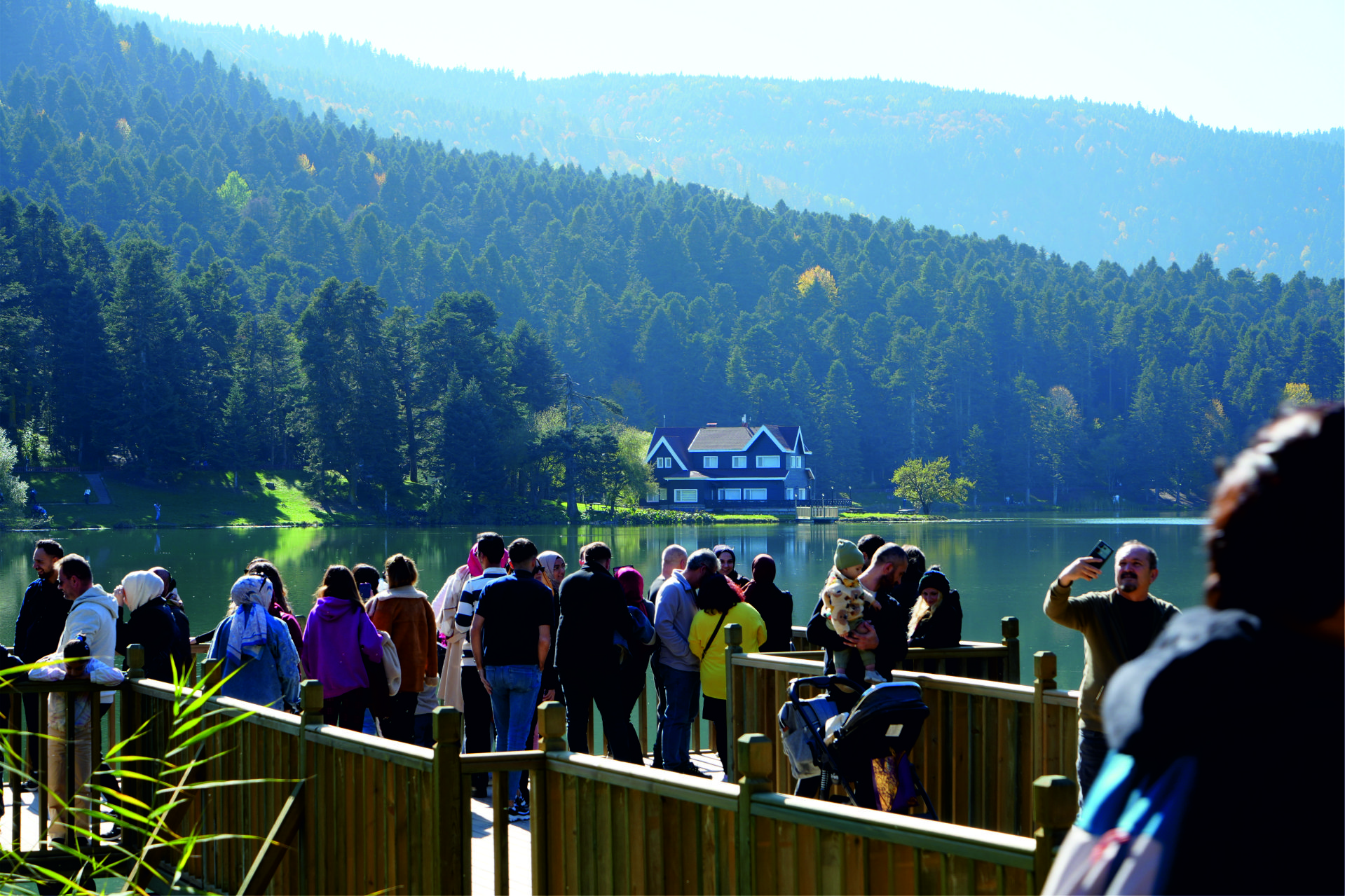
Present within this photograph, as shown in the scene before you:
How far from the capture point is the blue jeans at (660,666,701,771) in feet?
29.8

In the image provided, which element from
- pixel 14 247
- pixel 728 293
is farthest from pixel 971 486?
pixel 14 247

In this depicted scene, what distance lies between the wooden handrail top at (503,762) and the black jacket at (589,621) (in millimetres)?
3474

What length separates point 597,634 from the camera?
27.4ft

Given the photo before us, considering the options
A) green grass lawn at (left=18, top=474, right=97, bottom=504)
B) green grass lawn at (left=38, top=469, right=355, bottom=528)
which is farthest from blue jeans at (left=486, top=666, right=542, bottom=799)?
green grass lawn at (left=18, top=474, right=97, bottom=504)

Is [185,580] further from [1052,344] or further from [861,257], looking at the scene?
[861,257]

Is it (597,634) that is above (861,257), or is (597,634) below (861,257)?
below

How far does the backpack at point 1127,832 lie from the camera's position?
1.66m

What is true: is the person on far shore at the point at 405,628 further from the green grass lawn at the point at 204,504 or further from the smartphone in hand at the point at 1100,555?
the green grass lawn at the point at 204,504

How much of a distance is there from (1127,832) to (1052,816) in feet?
5.01

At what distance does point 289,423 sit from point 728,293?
79150mm

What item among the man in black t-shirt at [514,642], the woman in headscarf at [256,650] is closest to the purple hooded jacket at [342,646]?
the woman in headscarf at [256,650]

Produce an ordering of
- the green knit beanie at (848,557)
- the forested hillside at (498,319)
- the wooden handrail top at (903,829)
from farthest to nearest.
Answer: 1. the forested hillside at (498,319)
2. the green knit beanie at (848,557)
3. the wooden handrail top at (903,829)

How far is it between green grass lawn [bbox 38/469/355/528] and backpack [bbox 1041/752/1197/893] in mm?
71978

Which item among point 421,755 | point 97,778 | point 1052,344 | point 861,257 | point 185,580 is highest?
point 861,257
